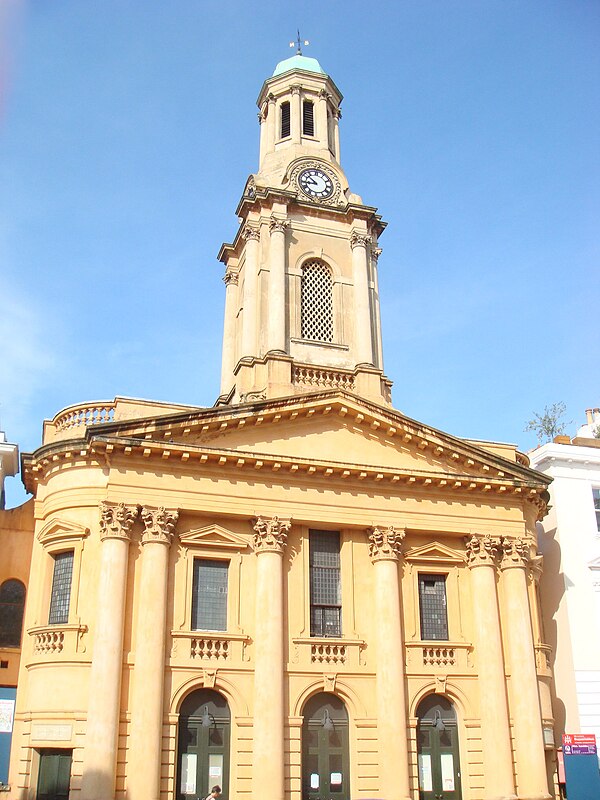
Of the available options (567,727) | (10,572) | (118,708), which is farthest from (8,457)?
(567,727)

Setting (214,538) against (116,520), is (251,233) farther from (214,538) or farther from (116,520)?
(116,520)

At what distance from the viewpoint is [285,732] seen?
22406 mm

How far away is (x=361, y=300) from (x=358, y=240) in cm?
259

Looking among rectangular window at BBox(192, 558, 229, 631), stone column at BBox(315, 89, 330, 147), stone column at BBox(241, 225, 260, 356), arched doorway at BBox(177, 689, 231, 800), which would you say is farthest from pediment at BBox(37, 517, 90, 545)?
stone column at BBox(315, 89, 330, 147)

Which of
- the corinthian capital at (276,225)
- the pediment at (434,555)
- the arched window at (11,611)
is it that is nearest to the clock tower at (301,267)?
the corinthian capital at (276,225)

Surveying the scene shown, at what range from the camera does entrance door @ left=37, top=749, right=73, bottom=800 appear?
68.8ft

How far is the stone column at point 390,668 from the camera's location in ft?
73.9

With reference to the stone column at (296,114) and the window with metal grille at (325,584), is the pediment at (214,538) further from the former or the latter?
the stone column at (296,114)

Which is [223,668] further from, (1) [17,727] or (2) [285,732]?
(1) [17,727]

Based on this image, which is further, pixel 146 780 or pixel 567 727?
pixel 567 727

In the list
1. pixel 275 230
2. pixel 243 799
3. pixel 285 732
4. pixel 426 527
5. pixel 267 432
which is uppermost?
pixel 275 230

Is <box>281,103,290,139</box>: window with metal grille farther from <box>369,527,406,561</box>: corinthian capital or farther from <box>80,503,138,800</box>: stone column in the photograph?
<box>80,503,138,800</box>: stone column

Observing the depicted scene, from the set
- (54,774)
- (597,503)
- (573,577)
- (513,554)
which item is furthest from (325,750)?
(597,503)

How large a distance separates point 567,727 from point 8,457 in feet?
68.6
